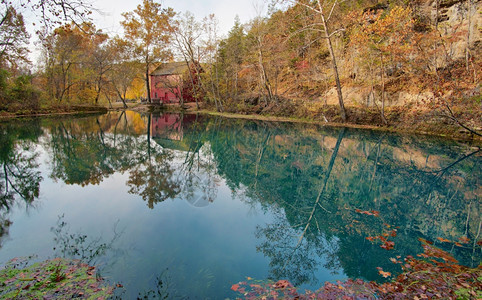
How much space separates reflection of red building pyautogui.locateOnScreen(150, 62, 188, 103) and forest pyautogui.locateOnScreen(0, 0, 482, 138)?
1.74 meters

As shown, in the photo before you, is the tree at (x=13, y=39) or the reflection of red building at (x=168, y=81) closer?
the tree at (x=13, y=39)

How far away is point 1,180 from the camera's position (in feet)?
26.7

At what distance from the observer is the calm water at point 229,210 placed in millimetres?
4109

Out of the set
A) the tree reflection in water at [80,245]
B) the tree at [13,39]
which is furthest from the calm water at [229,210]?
the tree at [13,39]

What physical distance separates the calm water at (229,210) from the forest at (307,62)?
3.68 metres

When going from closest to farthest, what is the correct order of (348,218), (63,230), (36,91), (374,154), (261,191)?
(63,230) → (348,218) → (261,191) → (374,154) → (36,91)

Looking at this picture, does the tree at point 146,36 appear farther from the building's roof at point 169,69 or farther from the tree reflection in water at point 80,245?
the tree reflection in water at point 80,245

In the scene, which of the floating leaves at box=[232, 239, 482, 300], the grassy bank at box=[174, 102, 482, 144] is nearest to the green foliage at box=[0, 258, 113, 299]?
the floating leaves at box=[232, 239, 482, 300]

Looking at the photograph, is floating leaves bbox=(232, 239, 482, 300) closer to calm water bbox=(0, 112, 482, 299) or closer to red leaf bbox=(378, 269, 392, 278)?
red leaf bbox=(378, 269, 392, 278)

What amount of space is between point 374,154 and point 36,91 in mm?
35210

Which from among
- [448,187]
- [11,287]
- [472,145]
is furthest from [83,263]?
[472,145]

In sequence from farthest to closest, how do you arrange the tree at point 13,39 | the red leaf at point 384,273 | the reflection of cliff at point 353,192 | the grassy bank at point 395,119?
the tree at point 13,39 → the grassy bank at point 395,119 → the reflection of cliff at point 353,192 → the red leaf at point 384,273

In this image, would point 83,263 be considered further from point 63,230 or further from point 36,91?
point 36,91

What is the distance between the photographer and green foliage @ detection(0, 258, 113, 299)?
3.10m
